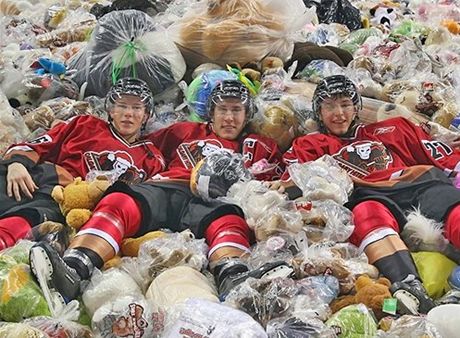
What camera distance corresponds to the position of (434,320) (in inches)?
64.1

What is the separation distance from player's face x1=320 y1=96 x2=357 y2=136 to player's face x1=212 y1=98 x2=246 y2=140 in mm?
336

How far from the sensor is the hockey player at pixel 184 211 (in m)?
1.86

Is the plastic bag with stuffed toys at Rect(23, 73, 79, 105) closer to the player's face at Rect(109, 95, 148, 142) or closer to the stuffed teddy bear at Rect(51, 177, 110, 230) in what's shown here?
the player's face at Rect(109, 95, 148, 142)

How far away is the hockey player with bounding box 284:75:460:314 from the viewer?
198 cm

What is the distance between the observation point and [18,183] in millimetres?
2439

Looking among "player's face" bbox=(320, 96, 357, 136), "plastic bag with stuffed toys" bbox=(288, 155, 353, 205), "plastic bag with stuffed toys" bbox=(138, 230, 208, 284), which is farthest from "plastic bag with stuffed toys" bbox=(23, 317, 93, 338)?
"player's face" bbox=(320, 96, 357, 136)

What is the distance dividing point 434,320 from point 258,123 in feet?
4.64

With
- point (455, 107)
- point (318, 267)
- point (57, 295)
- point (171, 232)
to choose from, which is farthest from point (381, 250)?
point (455, 107)

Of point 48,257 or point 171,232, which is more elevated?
point 48,257

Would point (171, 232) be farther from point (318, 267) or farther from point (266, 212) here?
point (318, 267)

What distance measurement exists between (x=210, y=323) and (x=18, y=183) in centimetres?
115

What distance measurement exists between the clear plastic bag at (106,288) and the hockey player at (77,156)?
1.61 ft

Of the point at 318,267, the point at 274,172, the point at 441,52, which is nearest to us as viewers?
the point at 318,267

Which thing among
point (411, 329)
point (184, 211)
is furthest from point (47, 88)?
point (411, 329)
